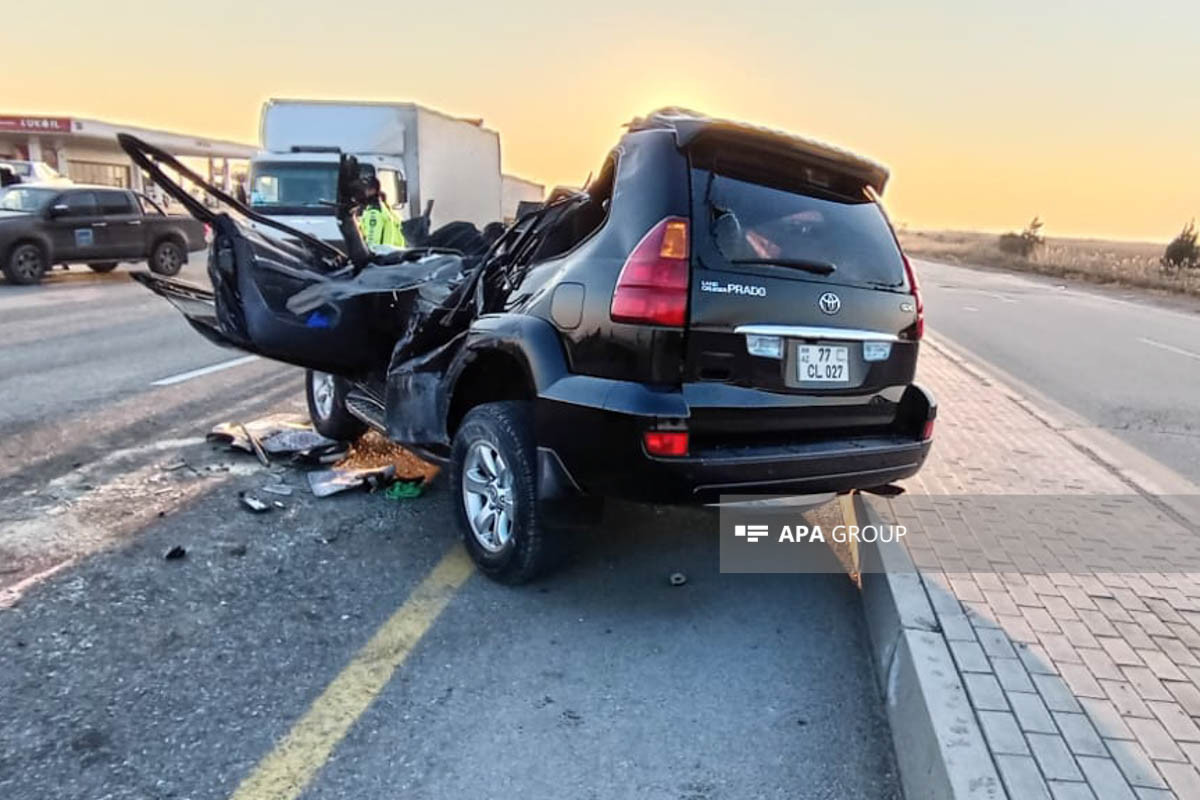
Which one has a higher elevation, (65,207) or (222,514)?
(65,207)

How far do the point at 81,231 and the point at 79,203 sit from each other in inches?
21.2

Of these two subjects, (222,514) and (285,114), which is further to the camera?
(285,114)

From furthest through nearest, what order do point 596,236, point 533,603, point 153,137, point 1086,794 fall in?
point 153,137
point 533,603
point 596,236
point 1086,794

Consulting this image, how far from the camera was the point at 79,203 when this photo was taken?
642 inches

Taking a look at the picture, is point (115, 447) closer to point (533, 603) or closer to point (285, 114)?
point (533, 603)

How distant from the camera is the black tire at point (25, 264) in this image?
15484 millimetres

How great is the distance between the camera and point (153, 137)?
153 feet

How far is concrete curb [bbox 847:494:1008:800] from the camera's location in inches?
90.9

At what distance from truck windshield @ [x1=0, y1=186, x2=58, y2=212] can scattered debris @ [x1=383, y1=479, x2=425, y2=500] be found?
49.2 ft

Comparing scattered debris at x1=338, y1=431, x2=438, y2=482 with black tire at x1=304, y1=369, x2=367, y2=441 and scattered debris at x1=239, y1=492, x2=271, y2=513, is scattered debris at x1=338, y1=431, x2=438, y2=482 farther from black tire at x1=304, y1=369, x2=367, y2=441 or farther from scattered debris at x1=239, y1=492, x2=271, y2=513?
scattered debris at x1=239, y1=492, x2=271, y2=513

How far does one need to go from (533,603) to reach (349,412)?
7.76 ft

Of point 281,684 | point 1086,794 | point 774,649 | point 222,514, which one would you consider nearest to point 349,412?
point 222,514

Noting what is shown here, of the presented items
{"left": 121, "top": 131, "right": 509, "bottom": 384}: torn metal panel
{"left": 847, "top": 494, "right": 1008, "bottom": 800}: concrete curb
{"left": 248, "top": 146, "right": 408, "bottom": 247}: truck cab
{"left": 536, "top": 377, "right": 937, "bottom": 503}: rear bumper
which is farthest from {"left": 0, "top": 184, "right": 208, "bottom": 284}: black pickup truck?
{"left": 847, "top": 494, "right": 1008, "bottom": 800}: concrete curb

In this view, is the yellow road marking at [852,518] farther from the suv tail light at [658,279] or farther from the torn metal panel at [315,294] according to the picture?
the torn metal panel at [315,294]
